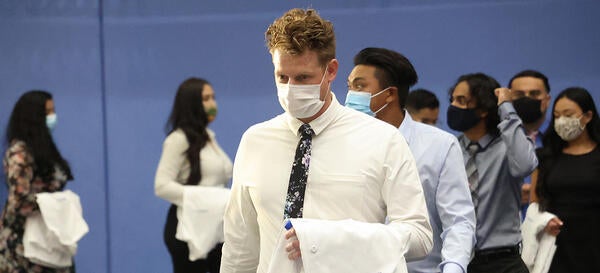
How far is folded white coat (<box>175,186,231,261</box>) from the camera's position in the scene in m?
6.46

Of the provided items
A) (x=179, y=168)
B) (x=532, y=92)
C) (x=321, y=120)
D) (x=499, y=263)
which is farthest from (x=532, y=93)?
(x=321, y=120)

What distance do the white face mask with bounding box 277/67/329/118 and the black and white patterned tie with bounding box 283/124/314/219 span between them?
0.09 m

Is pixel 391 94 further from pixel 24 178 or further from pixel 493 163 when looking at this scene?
pixel 24 178

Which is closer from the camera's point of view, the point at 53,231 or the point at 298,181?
the point at 298,181

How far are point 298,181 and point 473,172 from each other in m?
2.11

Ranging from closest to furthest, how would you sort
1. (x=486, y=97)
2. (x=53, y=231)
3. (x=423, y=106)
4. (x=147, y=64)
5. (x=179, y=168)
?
(x=486, y=97), (x=53, y=231), (x=179, y=168), (x=423, y=106), (x=147, y=64)

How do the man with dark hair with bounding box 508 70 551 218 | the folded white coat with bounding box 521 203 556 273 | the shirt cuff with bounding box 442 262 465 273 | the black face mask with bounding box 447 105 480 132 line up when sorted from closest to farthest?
the shirt cuff with bounding box 442 262 465 273
the black face mask with bounding box 447 105 480 132
the folded white coat with bounding box 521 203 556 273
the man with dark hair with bounding box 508 70 551 218

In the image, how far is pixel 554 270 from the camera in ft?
19.6

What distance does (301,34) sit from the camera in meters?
2.97

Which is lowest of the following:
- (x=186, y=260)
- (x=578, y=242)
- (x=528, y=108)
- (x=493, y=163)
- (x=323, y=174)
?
(x=186, y=260)

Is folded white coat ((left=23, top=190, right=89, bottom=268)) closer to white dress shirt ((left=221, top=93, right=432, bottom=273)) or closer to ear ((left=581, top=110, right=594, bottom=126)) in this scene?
ear ((left=581, top=110, right=594, bottom=126))

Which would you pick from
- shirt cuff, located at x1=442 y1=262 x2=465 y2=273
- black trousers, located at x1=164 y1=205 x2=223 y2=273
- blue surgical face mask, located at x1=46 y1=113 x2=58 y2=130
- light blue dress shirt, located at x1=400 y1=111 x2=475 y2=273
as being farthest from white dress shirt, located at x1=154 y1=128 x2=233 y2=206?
shirt cuff, located at x1=442 y1=262 x2=465 y2=273

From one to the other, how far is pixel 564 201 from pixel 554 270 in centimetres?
39

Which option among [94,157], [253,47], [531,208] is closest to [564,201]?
[531,208]
